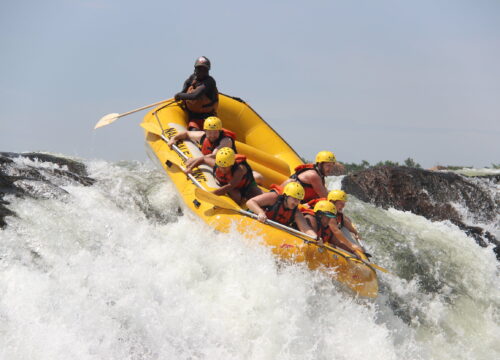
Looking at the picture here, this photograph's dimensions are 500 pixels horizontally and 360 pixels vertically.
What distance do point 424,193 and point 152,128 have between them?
15.4 ft

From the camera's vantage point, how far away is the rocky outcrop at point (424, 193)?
938 cm

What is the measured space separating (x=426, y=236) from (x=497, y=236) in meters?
2.10

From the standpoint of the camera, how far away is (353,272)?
17.4 ft

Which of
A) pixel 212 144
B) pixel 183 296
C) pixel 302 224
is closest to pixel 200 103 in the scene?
pixel 212 144

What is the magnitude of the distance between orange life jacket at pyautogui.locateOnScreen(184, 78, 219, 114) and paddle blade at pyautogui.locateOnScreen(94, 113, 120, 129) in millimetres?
1351

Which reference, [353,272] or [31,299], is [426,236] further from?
[31,299]

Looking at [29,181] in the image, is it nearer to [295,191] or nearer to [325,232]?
[295,191]

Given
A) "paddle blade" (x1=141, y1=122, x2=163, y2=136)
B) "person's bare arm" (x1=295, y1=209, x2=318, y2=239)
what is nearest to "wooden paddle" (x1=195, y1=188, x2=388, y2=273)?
"person's bare arm" (x1=295, y1=209, x2=318, y2=239)

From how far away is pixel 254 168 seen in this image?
22.8 feet

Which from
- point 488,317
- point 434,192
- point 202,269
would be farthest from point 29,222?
point 434,192

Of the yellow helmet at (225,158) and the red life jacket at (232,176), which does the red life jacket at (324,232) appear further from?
the yellow helmet at (225,158)

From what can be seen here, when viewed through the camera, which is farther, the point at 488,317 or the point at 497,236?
the point at 497,236

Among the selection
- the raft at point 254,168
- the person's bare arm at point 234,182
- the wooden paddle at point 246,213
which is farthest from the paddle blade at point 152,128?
the wooden paddle at point 246,213

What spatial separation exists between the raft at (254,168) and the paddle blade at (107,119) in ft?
2.94
